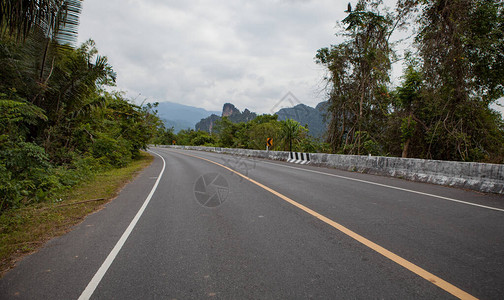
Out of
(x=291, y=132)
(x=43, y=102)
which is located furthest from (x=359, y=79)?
(x=43, y=102)

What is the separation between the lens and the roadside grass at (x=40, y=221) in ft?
11.8

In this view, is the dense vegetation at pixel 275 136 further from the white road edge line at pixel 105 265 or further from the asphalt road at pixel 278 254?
the white road edge line at pixel 105 265

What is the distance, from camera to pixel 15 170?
6.36 meters

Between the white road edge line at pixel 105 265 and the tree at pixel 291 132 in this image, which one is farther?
the tree at pixel 291 132

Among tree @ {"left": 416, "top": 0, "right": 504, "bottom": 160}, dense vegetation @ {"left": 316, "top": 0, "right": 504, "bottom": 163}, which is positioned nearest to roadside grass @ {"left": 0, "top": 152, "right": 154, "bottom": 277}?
dense vegetation @ {"left": 316, "top": 0, "right": 504, "bottom": 163}

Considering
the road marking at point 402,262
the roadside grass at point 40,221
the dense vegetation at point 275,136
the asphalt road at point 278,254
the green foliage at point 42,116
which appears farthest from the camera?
the dense vegetation at point 275,136

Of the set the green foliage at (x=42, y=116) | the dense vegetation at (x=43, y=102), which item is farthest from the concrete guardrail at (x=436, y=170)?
the green foliage at (x=42, y=116)

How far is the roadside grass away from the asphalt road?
0.28 meters

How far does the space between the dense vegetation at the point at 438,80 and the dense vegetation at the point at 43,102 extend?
15310 millimetres

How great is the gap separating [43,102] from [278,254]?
10.1 meters

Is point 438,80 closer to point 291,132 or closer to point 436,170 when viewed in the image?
point 436,170

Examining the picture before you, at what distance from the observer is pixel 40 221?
490cm

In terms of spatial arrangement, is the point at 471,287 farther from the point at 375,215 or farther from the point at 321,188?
the point at 321,188

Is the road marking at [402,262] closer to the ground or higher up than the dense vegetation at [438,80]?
closer to the ground
